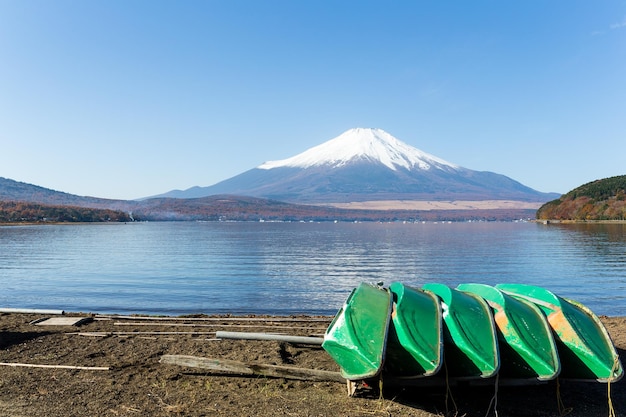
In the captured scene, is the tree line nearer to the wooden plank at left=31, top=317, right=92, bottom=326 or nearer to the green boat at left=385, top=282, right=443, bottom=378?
the wooden plank at left=31, top=317, right=92, bottom=326

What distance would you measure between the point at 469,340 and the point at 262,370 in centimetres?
368

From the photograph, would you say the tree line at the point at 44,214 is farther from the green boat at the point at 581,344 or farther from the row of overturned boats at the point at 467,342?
the green boat at the point at 581,344

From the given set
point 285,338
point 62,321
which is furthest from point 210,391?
point 62,321

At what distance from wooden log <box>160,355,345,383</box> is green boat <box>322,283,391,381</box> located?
24.2 inches

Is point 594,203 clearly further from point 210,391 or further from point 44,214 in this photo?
point 44,214

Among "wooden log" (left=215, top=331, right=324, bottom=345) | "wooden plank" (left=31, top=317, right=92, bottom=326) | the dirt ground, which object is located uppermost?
"wooden log" (left=215, top=331, right=324, bottom=345)

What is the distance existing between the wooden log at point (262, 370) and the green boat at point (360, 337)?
616 millimetres

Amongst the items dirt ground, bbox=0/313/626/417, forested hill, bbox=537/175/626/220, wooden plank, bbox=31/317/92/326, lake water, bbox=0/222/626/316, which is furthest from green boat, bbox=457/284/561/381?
forested hill, bbox=537/175/626/220

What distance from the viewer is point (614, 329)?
540 inches

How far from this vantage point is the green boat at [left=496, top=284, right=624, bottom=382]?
8070 millimetres

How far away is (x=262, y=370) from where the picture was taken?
30.0 feet

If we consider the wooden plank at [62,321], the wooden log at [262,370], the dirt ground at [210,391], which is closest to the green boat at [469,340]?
the dirt ground at [210,391]

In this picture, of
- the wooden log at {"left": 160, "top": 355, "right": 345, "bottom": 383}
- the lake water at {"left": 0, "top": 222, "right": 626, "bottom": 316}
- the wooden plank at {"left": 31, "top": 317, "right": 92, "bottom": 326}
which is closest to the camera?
the wooden log at {"left": 160, "top": 355, "right": 345, "bottom": 383}

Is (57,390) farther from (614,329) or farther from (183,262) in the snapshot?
(183,262)
